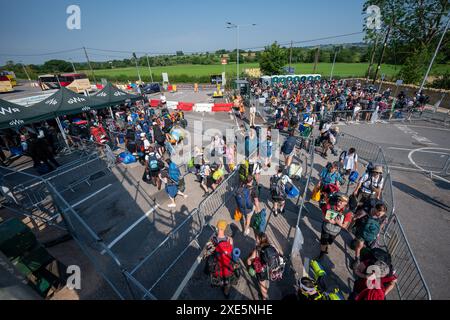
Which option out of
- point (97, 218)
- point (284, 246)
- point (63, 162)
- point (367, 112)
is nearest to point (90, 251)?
point (97, 218)

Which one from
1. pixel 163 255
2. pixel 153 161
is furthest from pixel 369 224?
pixel 153 161

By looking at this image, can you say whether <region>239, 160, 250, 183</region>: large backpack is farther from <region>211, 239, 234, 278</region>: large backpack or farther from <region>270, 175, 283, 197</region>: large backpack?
<region>211, 239, 234, 278</region>: large backpack

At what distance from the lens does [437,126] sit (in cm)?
1549

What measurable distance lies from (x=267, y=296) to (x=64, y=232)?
603 cm

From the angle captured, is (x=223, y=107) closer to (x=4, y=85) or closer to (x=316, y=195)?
(x=316, y=195)

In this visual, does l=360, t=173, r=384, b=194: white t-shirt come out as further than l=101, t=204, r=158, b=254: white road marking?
Yes

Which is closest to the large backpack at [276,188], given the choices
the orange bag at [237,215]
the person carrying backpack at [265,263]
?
the orange bag at [237,215]

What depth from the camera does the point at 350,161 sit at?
7676 mm

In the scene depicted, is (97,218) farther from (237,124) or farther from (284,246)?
(237,124)

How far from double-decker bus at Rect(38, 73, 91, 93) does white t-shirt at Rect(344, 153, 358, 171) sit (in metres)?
37.6

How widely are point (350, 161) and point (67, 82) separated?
41131mm

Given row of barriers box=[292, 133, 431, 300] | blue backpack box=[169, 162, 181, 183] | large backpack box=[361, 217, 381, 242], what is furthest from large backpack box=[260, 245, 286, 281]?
blue backpack box=[169, 162, 181, 183]

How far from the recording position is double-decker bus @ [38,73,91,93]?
101 ft

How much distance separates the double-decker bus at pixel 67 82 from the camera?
3080 centimetres
